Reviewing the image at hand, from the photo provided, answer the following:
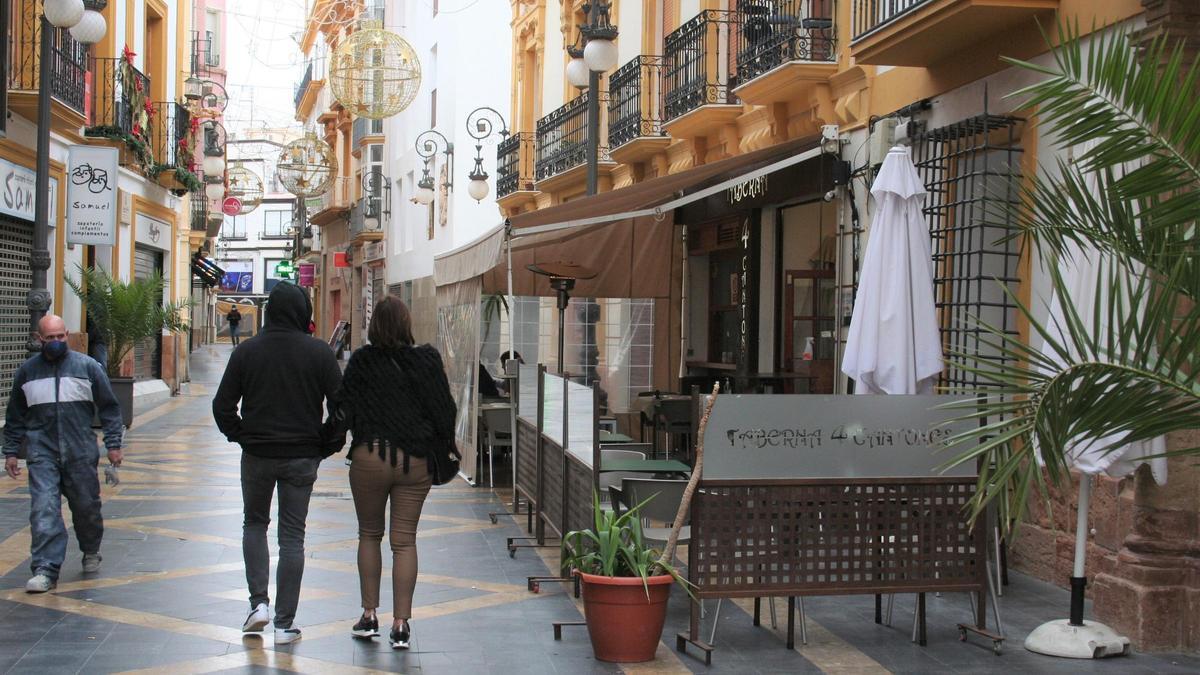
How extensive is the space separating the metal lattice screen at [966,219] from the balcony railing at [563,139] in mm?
10587

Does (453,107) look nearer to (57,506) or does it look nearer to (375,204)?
(375,204)

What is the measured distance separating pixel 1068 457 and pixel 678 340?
10.2m

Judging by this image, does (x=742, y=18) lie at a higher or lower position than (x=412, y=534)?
higher

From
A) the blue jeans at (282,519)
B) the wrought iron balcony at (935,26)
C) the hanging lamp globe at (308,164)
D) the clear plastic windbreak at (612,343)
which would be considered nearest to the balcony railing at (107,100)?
the clear plastic windbreak at (612,343)

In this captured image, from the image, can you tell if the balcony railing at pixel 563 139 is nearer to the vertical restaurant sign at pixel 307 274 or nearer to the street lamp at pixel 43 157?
the street lamp at pixel 43 157

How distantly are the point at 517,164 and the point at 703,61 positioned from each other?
38.0ft

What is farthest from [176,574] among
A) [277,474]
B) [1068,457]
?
[1068,457]

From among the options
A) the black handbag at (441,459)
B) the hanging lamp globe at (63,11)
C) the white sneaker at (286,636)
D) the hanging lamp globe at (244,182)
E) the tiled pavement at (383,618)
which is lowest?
the tiled pavement at (383,618)

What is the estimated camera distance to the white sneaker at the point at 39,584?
25.6 feet

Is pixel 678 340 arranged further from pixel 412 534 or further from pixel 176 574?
pixel 412 534

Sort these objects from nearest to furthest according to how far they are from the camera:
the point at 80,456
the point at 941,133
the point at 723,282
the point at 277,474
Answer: the point at 277,474
the point at 80,456
the point at 941,133
the point at 723,282

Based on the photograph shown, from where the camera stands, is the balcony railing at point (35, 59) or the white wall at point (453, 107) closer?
the balcony railing at point (35, 59)

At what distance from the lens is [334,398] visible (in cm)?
684

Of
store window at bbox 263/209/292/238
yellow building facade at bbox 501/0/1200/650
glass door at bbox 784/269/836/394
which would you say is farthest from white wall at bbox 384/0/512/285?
store window at bbox 263/209/292/238
